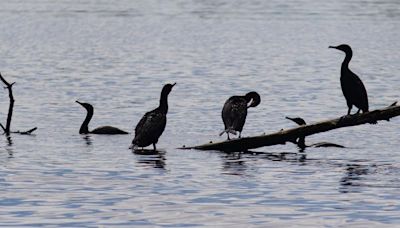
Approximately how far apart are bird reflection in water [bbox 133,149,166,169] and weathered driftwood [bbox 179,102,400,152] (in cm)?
98

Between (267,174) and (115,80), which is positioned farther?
(115,80)

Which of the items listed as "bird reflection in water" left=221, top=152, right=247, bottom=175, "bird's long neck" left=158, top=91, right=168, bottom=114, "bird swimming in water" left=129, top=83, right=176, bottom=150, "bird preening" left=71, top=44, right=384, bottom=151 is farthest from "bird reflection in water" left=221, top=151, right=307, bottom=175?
"bird's long neck" left=158, top=91, right=168, bottom=114

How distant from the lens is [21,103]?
4397 centimetres

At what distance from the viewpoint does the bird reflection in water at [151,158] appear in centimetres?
2694

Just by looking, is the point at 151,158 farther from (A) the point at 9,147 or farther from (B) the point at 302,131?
(A) the point at 9,147

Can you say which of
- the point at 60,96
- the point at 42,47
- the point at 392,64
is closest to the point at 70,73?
the point at 60,96

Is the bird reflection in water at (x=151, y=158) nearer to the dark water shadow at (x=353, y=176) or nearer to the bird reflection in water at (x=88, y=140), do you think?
the bird reflection in water at (x=88, y=140)

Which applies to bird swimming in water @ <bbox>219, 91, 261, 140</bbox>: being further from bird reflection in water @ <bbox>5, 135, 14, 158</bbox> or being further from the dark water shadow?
bird reflection in water @ <bbox>5, 135, 14, 158</bbox>

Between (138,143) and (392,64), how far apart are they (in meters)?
43.4

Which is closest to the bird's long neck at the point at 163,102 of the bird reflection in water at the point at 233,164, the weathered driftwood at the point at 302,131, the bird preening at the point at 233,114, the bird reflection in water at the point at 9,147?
the bird preening at the point at 233,114

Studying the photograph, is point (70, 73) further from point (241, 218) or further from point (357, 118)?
point (241, 218)

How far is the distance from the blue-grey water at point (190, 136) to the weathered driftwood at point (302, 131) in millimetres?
292

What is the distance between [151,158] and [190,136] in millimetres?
6150

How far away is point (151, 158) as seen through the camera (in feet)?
92.1
